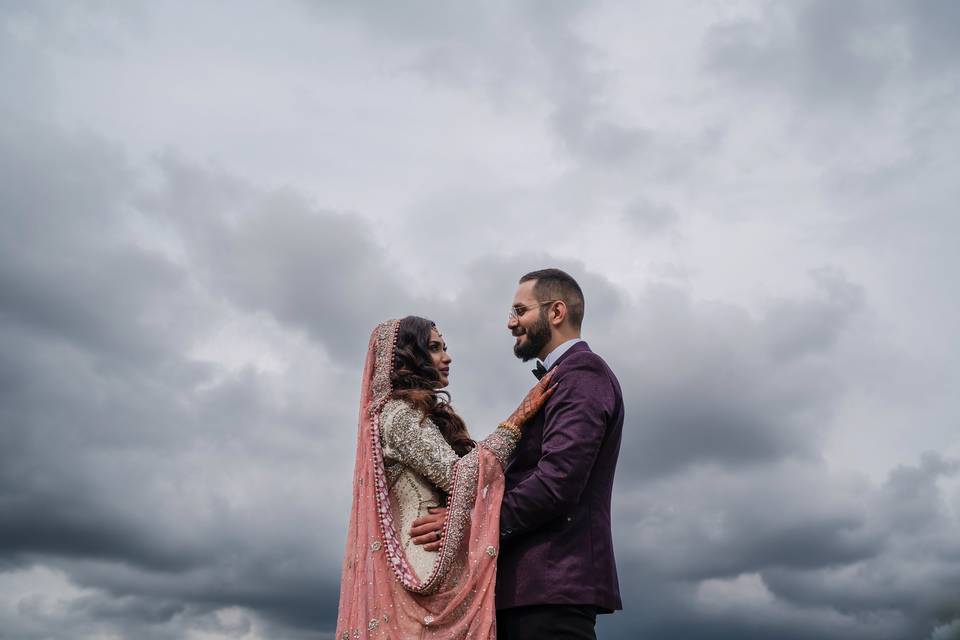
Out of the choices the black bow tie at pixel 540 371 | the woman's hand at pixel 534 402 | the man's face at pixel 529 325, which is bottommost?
the woman's hand at pixel 534 402

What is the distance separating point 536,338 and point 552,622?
2056mm

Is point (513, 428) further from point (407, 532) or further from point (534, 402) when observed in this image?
point (407, 532)

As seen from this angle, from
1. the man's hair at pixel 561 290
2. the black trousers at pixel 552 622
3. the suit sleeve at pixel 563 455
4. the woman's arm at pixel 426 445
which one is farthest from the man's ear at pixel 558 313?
the black trousers at pixel 552 622

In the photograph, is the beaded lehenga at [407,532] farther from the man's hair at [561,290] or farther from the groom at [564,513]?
the man's hair at [561,290]

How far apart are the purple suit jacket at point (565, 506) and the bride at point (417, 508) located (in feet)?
0.51

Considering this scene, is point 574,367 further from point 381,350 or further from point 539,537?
point 381,350

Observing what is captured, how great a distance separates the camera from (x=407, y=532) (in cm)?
655

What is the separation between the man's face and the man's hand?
1.34m

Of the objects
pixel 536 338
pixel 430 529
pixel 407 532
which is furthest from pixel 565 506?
pixel 536 338

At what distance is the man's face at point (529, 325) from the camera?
22.4ft

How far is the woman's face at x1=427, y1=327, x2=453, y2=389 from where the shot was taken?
7281 mm

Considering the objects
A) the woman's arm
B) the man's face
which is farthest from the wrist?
the man's face

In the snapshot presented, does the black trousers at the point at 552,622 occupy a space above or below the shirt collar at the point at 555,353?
below

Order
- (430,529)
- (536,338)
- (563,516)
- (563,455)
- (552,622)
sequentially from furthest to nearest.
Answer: (536,338), (430,529), (563,516), (563,455), (552,622)
